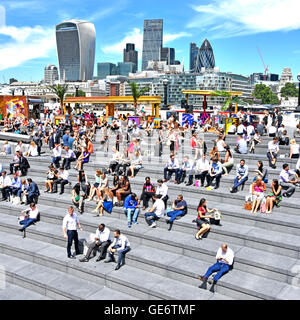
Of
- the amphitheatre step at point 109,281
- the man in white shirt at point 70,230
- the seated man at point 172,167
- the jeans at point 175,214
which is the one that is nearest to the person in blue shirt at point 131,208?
the jeans at point 175,214

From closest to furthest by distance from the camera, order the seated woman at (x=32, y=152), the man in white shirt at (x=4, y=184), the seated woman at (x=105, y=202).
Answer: the seated woman at (x=105, y=202) → the man in white shirt at (x=4, y=184) → the seated woman at (x=32, y=152)

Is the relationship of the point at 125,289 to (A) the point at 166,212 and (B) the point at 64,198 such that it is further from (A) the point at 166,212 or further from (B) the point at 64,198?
(B) the point at 64,198

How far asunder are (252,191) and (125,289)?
16.9ft

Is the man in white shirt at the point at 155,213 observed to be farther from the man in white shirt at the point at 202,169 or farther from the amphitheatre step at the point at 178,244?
the man in white shirt at the point at 202,169

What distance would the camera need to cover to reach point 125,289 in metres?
8.72

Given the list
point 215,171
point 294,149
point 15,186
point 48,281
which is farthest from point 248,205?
point 15,186

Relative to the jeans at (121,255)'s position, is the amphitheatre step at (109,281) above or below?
below

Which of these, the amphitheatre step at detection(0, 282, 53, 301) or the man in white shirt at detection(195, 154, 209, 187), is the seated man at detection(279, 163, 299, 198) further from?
the amphitheatre step at detection(0, 282, 53, 301)

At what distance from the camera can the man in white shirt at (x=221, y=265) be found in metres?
8.35

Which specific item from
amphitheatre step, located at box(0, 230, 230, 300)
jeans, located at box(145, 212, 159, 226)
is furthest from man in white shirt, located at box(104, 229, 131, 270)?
jeans, located at box(145, 212, 159, 226)

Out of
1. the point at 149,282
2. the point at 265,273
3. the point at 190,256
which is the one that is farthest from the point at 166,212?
the point at 265,273
